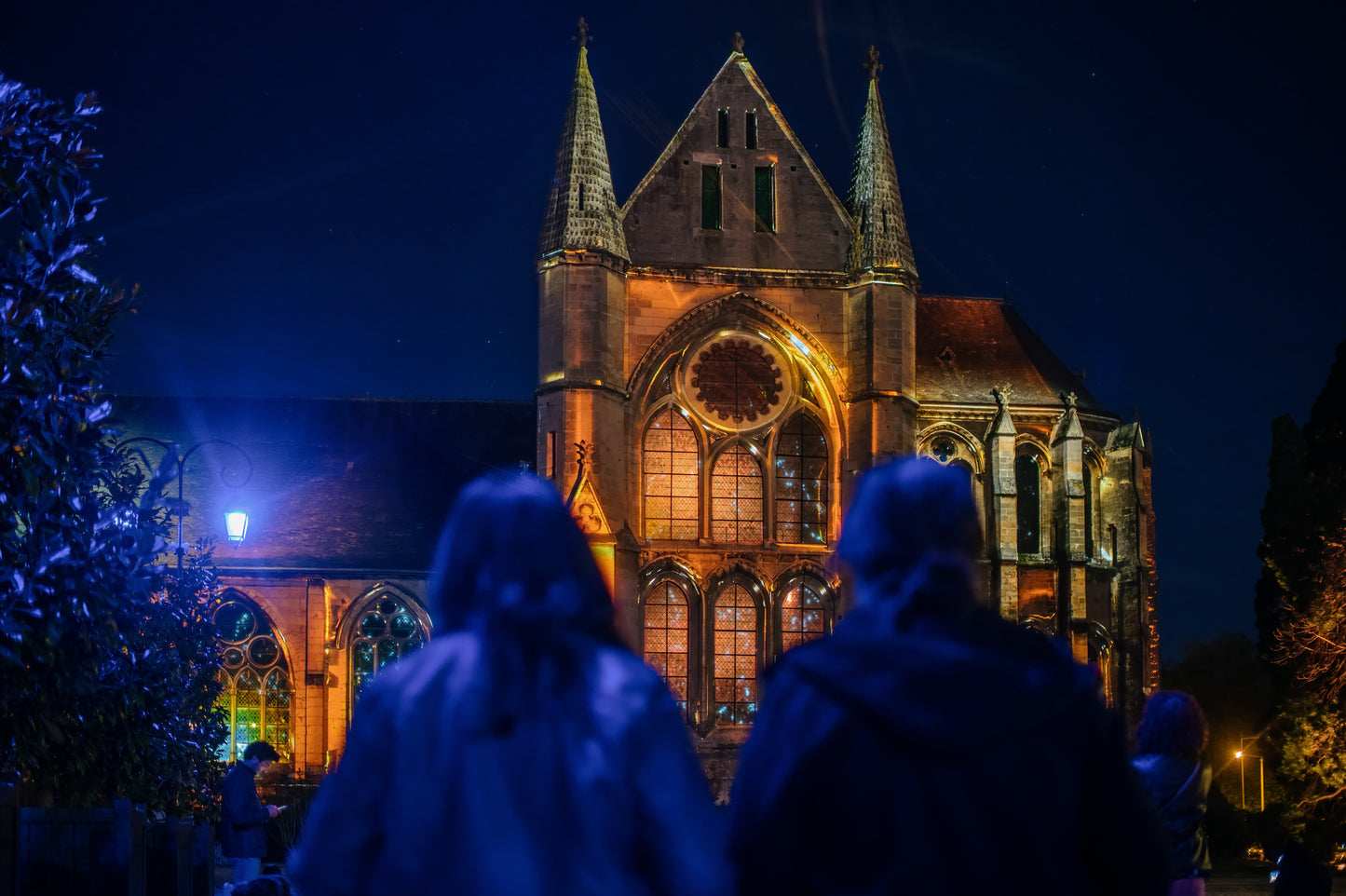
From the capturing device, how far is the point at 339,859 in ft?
9.62

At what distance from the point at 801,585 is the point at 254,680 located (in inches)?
422

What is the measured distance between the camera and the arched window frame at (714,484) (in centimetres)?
2716

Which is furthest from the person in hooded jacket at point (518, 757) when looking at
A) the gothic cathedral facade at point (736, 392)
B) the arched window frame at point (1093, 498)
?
the arched window frame at point (1093, 498)

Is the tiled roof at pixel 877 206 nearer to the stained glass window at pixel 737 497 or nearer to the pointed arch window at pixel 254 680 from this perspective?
the stained glass window at pixel 737 497

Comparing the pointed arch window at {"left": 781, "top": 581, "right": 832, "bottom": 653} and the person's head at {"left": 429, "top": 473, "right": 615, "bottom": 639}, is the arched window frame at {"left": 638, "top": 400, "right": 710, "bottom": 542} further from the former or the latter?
the person's head at {"left": 429, "top": 473, "right": 615, "bottom": 639}

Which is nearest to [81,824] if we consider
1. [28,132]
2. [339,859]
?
[28,132]

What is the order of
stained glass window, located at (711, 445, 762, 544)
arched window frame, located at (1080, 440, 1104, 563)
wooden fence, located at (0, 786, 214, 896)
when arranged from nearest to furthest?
wooden fence, located at (0, 786, 214, 896) → stained glass window, located at (711, 445, 762, 544) → arched window frame, located at (1080, 440, 1104, 563)

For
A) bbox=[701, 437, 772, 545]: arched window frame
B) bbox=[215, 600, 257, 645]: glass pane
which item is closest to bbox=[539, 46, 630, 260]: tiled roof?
bbox=[701, 437, 772, 545]: arched window frame

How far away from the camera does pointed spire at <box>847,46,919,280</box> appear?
2747 cm

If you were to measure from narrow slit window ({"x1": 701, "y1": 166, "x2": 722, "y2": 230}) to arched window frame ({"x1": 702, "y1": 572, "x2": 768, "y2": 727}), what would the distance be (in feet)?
21.7

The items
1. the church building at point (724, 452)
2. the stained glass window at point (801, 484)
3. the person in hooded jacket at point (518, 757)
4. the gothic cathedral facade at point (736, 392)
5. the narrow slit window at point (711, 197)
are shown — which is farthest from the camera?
the narrow slit window at point (711, 197)

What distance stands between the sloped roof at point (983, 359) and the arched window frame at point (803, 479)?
286cm

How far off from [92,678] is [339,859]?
8.97 metres

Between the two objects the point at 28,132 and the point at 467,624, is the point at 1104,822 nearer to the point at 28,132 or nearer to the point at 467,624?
the point at 467,624
